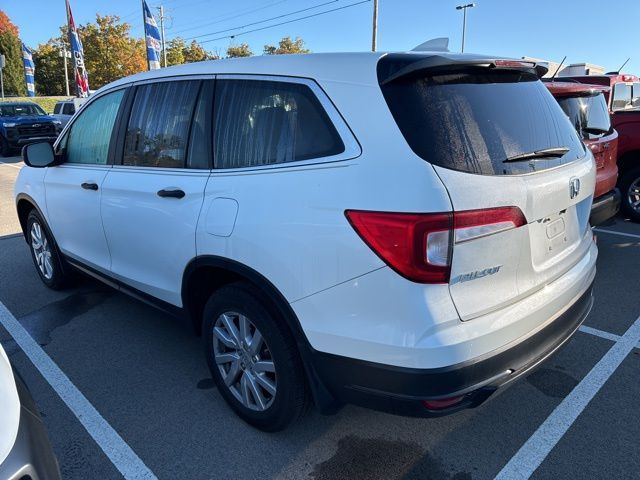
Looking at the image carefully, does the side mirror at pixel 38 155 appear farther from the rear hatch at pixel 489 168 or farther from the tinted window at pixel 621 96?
the tinted window at pixel 621 96

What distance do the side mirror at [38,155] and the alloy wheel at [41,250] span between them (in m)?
0.89

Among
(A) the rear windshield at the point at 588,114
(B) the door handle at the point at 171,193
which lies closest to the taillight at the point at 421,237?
(B) the door handle at the point at 171,193

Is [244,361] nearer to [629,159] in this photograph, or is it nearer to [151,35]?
[629,159]

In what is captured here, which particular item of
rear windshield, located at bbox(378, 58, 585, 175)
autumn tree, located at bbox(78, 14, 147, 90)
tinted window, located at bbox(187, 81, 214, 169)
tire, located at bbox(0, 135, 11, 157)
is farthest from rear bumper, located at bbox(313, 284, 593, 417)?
autumn tree, located at bbox(78, 14, 147, 90)

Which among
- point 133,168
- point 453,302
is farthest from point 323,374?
point 133,168

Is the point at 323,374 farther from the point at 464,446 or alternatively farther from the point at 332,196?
the point at 464,446

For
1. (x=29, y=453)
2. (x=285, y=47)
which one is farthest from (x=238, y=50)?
(x=29, y=453)

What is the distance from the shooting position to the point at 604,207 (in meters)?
4.53

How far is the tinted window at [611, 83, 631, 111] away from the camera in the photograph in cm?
970

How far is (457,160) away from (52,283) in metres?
4.12

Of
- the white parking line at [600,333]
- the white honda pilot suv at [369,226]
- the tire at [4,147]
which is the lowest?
the white parking line at [600,333]

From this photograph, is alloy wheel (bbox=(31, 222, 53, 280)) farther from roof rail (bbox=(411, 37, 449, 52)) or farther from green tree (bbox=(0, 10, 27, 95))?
green tree (bbox=(0, 10, 27, 95))

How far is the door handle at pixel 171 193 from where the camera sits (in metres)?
2.65

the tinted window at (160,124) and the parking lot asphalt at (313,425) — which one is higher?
the tinted window at (160,124)
